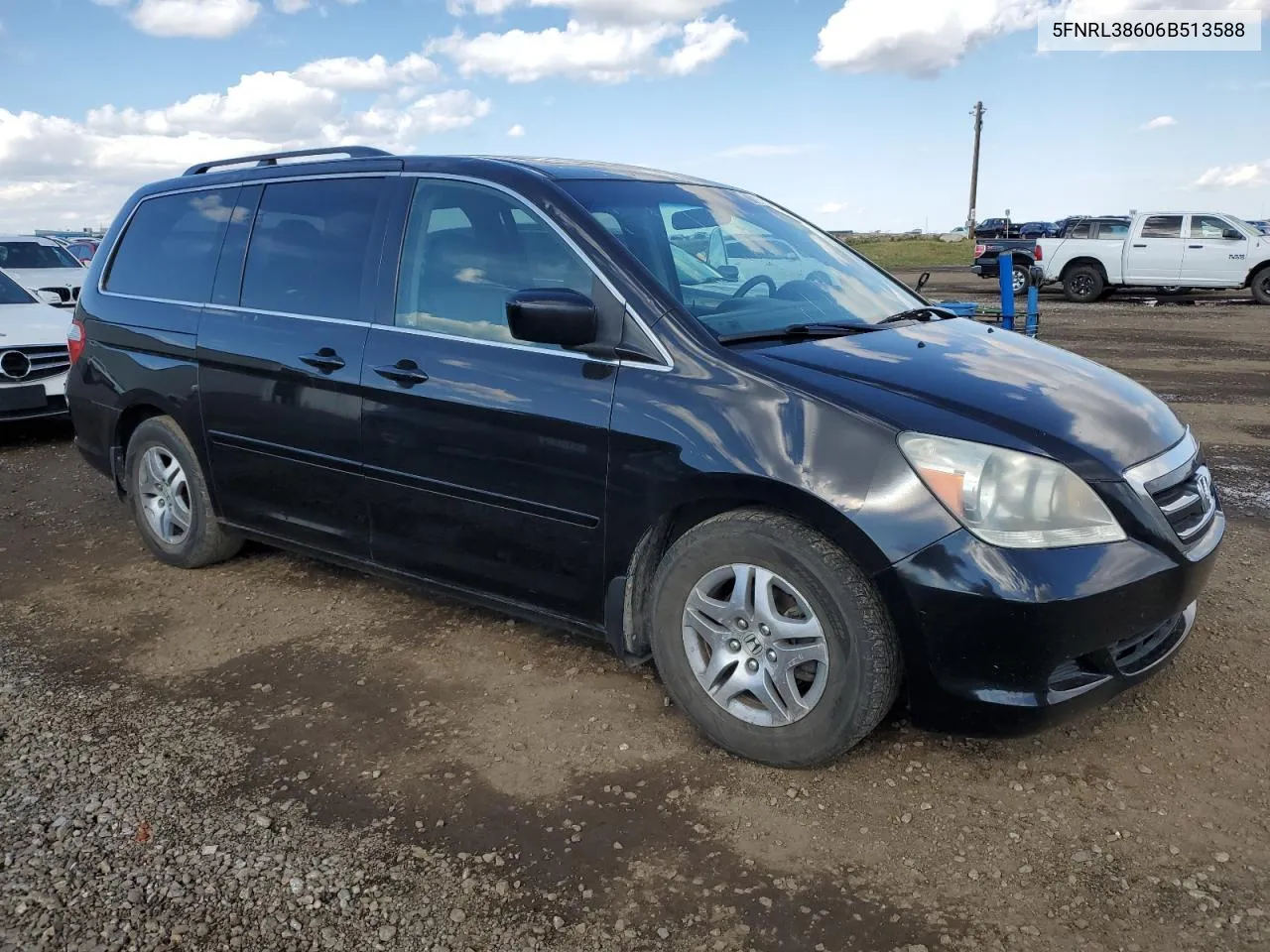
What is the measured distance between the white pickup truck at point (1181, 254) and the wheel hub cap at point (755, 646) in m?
19.6

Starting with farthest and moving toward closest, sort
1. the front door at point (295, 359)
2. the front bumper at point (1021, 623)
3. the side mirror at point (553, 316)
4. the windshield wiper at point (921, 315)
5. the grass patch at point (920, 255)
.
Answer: the grass patch at point (920, 255) < the front door at point (295, 359) < the windshield wiper at point (921, 315) < the side mirror at point (553, 316) < the front bumper at point (1021, 623)

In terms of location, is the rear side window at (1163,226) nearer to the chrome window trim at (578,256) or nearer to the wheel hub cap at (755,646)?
the chrome window trim at (578,256)

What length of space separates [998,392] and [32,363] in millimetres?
7834

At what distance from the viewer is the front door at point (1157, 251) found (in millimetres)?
19656

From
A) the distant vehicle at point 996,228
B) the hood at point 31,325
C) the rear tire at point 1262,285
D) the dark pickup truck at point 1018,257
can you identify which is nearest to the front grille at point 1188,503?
the hood at point 31,325

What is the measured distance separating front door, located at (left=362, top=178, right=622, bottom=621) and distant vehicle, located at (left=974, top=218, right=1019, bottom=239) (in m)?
50.2

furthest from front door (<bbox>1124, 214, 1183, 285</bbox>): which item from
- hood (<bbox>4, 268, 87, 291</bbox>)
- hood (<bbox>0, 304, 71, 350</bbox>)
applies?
hood (<bbox>0, 304, 71, 350</bbox>)

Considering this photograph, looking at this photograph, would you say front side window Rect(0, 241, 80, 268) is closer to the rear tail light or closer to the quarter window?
the rear tail light

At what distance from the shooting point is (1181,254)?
19.8 meters

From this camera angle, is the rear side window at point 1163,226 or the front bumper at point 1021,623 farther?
the rear side window at point 1163,226

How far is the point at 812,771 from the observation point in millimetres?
3150

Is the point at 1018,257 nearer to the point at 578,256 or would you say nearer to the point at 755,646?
the point at 578,256

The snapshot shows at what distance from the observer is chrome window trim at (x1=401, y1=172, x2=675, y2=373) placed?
326cm

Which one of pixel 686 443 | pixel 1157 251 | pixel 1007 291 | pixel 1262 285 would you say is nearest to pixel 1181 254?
pixel 1157 251
